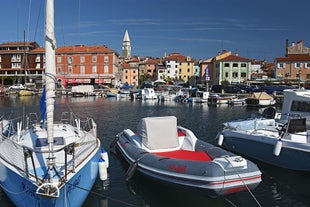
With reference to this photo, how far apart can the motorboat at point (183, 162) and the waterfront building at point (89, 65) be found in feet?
234

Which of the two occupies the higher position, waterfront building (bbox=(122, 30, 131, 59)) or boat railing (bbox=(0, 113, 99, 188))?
waterfront building (bbox=(122, 30, 131, 59))

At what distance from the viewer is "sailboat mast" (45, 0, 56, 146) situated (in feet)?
26.2

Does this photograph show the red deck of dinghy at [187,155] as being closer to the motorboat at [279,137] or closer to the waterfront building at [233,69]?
the motorboat at [279,137]

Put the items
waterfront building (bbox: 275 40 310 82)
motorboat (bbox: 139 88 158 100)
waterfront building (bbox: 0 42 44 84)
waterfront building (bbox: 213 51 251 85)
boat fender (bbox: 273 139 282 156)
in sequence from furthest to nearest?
waterfront building (bbox: 0 42 44 84) < waterfront building (bbox: 213 51 251 85) < waterfront building (bbox: 275 40 310 82) < motorboat (bbox: 139 88 158 100) < boat fender (bbox: 273 139 282 156)

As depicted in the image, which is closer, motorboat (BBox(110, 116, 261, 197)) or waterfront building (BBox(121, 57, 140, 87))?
motorboat (BBox(110, 116, 261, 197))

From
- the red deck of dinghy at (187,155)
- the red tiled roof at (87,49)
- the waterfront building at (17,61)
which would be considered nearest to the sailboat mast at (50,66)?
the red deck of dinghy at (187,155)

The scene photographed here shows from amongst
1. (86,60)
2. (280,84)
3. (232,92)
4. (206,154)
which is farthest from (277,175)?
(86,60)

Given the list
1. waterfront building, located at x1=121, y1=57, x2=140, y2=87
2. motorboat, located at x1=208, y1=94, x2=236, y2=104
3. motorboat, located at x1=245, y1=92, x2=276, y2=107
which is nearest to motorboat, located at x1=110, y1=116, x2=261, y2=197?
motorboat, located at x1=245, y1=92, x2=276, y2=107

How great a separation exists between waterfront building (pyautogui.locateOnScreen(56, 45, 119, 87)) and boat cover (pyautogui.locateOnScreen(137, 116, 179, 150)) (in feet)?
241

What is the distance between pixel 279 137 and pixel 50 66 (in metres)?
10.3

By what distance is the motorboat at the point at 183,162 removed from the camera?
9.58 meters

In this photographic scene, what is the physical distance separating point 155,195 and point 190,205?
1473 mm

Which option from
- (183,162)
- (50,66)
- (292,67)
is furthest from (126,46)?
(50,66)

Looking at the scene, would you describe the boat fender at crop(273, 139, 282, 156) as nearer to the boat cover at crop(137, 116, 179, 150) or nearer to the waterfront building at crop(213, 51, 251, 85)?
the boat cover at crop(137, 116, 179, 150)
